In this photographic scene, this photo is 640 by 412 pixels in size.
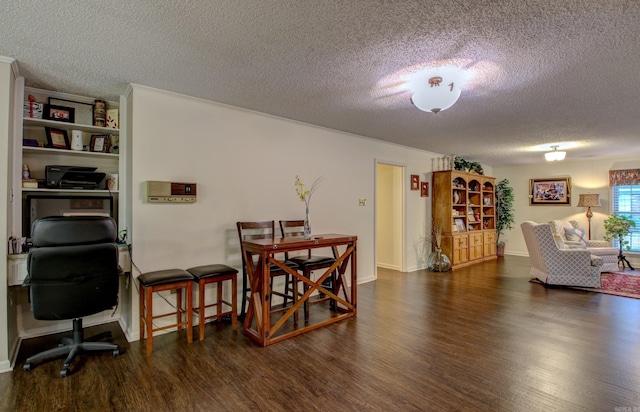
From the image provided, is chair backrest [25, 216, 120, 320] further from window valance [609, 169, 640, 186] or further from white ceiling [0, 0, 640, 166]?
window valance [609, 169, 640, 186]

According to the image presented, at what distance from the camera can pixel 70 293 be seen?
2.30m

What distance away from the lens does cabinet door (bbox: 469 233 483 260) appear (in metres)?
6.78

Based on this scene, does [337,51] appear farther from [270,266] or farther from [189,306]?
[189,306]

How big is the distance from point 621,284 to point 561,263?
3.68ft

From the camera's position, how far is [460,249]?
21.1 ft

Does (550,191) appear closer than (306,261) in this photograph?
No

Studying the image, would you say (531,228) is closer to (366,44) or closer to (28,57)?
(366,44)

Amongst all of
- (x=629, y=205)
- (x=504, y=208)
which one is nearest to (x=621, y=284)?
(x=629, y=205)

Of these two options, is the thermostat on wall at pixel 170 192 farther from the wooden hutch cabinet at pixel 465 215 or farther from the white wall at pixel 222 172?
the wooden hutch cabinet at pixel 465 215

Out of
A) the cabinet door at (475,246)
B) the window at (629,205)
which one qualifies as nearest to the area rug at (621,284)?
the window at (629,205)

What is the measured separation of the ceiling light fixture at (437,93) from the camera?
2660 mm

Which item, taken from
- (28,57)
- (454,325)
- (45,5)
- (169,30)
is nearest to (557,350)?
(454,325)

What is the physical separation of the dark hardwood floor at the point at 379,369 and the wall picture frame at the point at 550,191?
476 cm

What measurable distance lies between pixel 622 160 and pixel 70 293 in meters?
9.73
